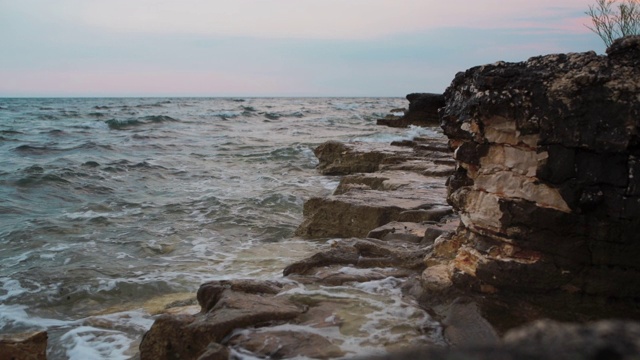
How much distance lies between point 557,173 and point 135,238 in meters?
6.42

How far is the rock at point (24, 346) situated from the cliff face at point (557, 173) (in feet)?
9.96

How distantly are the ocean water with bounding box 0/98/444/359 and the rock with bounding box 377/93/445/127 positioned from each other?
30.4ft

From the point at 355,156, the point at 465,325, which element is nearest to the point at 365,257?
the point at 465,325

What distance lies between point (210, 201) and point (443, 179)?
14.7 feet

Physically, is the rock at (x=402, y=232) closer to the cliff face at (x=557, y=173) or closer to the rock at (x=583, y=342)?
the cliff face at (x=557, y=173)

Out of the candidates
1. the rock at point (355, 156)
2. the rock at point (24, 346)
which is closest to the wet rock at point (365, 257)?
the rock at point (24, 346)

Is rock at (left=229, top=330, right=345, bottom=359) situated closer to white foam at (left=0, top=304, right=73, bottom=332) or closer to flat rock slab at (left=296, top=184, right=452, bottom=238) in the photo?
white foam at (left=0, top=304, right=73, bottom=332)

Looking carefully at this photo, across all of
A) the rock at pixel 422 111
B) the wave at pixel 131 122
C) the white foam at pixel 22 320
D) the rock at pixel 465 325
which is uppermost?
the rock at pixel 422 111

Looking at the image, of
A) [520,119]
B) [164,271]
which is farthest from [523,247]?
[164,271]

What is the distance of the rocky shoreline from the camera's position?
10.9 ft

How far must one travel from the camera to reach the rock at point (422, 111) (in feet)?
83.6

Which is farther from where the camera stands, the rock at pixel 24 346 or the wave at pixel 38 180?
the wave at pixel 38 180

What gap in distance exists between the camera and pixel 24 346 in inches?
152

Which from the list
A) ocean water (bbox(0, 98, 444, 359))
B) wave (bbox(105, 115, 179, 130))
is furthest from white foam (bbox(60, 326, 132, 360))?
wave (bbox(105, 115, 179, 130))
